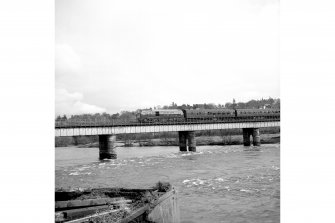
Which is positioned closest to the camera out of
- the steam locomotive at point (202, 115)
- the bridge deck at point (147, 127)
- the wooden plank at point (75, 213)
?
the wooden plank at point (75, 213)

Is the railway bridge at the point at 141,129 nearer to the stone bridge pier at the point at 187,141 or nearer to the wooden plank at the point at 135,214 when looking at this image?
the stone bridge pier at the point at 187,141

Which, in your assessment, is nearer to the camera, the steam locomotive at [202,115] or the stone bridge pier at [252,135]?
the steam locomotive at [202,115]

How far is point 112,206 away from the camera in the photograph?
27.5 ft

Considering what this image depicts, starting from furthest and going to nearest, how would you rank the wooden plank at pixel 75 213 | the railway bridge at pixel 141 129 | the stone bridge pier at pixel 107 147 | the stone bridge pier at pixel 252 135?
1. the stone bridge pier at pixel 252 135
2. the stone bridge pier at pixel 107 147
3. the railway bridge at pixel 141 129
4. the wooden plank at pixel 75 213

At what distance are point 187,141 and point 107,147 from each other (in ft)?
42.2

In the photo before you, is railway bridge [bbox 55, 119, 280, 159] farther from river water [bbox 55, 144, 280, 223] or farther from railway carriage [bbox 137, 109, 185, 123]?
river water [bbox 55, 144, 280, 223]

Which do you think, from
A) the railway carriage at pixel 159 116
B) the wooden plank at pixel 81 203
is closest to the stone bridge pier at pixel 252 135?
the railway carriage at pixel 159 116

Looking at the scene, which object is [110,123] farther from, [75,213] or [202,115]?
[75,213]

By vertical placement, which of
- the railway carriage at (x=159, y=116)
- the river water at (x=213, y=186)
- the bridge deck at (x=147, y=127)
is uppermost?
the railway carriage at (x=159, y=116)

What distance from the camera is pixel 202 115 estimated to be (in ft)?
163

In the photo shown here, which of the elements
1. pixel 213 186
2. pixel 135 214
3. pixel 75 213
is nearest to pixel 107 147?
pixel 213 186

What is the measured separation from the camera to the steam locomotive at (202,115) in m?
45.9
